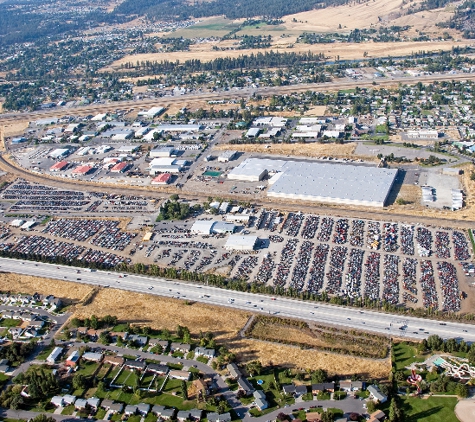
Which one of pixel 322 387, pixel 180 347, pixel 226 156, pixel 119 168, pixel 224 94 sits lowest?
pixel 322 387

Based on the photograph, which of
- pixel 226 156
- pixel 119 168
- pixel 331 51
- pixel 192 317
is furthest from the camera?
pixel 331 51

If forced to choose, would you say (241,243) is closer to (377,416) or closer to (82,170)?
(377,416)

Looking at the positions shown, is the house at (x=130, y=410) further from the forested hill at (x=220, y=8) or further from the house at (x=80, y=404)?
the forested hill at (x=220, y=8)

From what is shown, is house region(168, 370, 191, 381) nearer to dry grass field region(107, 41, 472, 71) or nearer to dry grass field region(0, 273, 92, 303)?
dry grass field region(0, 273, 92, 303)

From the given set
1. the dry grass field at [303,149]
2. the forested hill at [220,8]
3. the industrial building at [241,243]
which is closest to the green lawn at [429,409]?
the industrial building at [241,243]

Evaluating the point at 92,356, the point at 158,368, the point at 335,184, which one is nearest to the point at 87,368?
the point at 92,356

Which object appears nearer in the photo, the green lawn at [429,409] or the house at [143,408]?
the green lawn at [429,409]

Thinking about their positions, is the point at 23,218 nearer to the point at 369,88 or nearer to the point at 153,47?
the point at 369,88

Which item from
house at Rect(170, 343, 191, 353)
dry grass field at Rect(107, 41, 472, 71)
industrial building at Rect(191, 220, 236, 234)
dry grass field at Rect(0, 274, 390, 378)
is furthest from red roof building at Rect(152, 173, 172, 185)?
dry grass field at Rect(107, 41, 472, 71)
